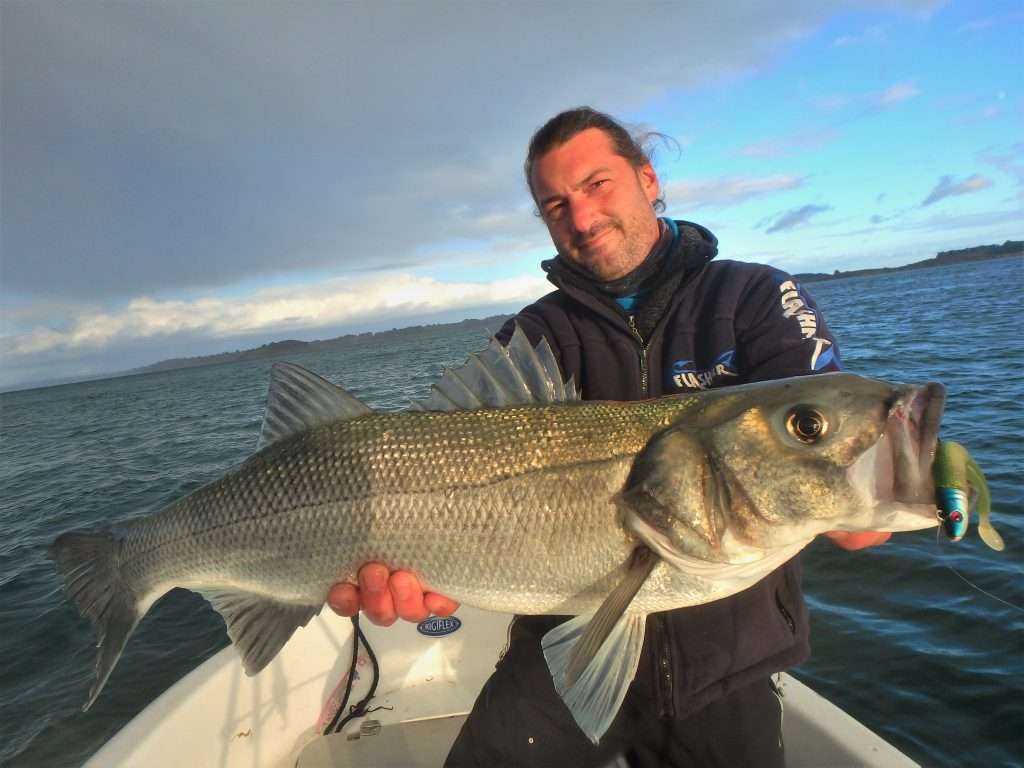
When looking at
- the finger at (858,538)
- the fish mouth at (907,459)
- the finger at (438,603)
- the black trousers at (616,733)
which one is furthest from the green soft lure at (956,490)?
the finger at (438,603)

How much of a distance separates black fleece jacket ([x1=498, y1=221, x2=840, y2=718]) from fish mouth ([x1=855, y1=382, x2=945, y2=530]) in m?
1.03

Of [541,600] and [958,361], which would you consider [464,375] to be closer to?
[541,600]

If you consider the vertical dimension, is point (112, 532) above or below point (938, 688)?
Result: above

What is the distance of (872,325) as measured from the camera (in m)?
34.1

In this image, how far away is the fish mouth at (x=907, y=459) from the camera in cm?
186

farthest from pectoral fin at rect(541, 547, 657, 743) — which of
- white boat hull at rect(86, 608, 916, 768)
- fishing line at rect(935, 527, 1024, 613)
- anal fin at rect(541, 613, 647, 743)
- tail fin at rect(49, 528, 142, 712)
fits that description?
fishing line at rect(935, 527, 1024, 613)

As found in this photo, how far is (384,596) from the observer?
8.76ft

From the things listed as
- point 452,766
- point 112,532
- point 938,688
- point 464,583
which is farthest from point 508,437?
point 938,688

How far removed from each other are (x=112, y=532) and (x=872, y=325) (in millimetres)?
38968

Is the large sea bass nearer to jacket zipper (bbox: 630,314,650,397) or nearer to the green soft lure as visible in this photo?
the green soft lure

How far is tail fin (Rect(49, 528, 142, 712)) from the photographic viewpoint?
3.00 meters

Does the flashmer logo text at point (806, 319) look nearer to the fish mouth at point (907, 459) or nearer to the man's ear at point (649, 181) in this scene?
the fish mouth at point (907, 459)

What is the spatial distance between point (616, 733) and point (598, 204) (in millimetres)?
2990

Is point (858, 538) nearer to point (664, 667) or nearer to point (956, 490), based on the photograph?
point (956, 490)
